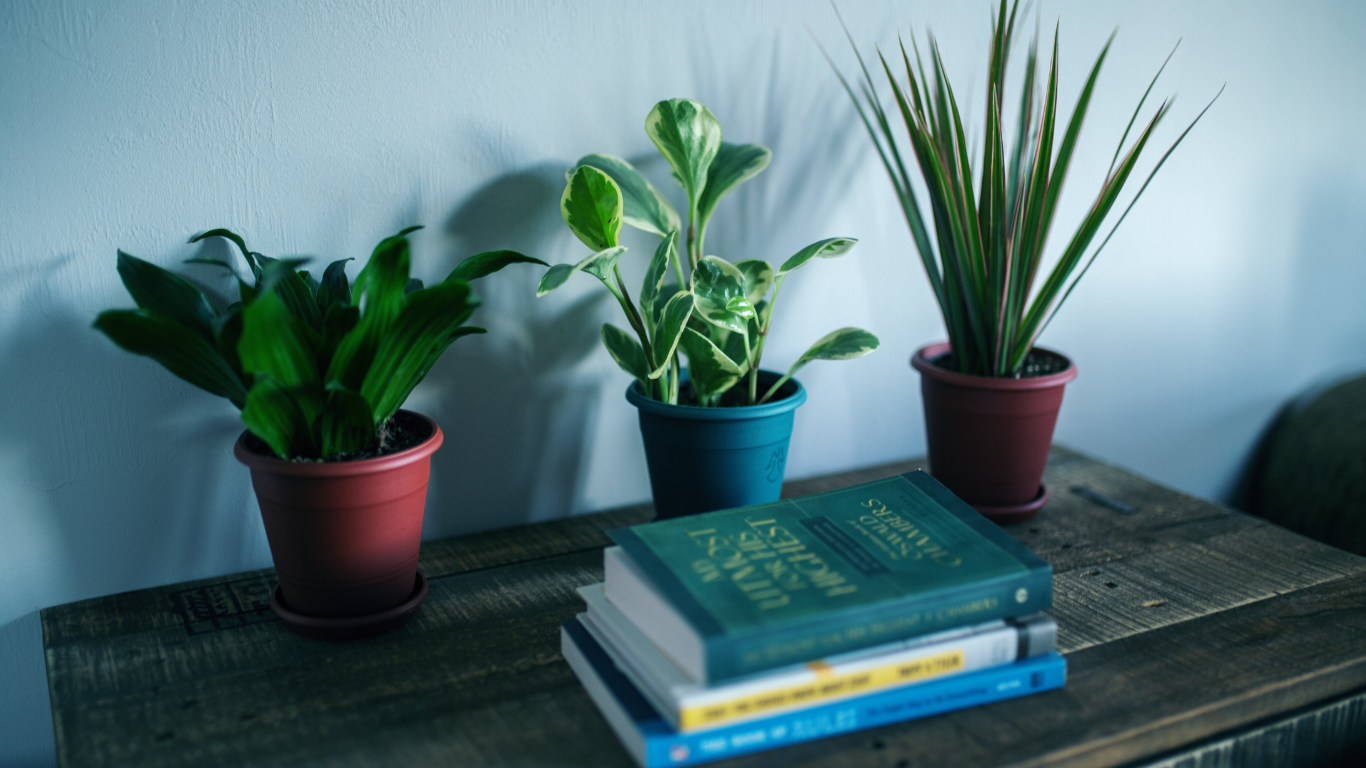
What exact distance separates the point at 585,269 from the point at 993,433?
523 mm

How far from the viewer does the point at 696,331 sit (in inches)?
35.8

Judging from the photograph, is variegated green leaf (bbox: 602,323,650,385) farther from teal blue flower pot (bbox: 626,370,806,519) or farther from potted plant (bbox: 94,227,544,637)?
potted plant (bbox: 94,227,544,637)

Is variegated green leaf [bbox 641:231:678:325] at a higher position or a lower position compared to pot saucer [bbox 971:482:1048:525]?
higher

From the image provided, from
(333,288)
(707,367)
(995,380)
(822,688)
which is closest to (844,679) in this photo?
(822,688)

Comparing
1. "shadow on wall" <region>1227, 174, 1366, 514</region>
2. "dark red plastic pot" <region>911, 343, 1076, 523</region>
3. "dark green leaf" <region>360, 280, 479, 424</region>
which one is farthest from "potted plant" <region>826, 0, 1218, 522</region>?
"shadow on wall" <region>1227, 174, 1366, 514</region>

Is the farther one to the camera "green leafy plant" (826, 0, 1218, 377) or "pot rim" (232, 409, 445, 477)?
"green leafy plant" (826, 0, 1218, 377)

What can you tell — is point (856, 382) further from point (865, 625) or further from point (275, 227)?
point (275, 227)

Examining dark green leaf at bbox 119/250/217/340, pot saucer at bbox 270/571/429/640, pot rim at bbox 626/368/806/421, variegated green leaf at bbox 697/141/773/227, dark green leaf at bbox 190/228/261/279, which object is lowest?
pot saucer at bbox 270/571/429/640

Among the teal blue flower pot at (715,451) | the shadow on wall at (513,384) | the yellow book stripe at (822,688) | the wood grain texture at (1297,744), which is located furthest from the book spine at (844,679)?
the shadow on wall at (513,384)

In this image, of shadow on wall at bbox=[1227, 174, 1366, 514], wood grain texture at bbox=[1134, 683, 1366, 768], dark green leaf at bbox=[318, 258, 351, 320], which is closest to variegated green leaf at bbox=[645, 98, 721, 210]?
dark green leaf at bbox=[318, 258, 351, 320]

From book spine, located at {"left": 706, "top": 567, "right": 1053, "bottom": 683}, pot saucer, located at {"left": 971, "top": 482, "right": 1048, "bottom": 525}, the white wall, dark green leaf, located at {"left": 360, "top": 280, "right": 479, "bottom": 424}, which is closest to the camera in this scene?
book spine, located at {"left": 706, "top": 567, "right": 1053, "bottom": 683}

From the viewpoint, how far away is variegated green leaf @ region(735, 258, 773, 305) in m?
0.95

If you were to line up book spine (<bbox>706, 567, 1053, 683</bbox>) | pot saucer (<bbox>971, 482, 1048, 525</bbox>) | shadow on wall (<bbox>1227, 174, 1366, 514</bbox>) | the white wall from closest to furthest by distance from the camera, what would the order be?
book spine (<bbox>706, 567, 1053, 683</bbox>) → the white wall → pot saucer (<bbox>971, 482, 1048, 525</bbox>) → shadow on wall (<bbox>1227, 174, 1366, 514</bbox>)

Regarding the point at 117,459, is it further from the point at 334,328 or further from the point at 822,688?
the point at 822,688
